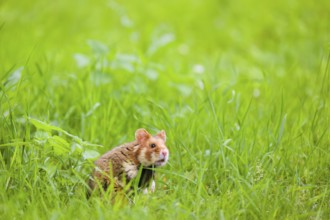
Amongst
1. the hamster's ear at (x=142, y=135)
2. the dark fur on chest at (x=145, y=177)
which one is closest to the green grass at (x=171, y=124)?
the dark fur on chest at (x=145, y=177)

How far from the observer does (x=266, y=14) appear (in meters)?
9.50

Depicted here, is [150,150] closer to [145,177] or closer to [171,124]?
[145,177]

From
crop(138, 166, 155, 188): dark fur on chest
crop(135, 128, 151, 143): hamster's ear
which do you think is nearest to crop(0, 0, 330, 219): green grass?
crop(138, 166, 155, 188): dark fur on chest

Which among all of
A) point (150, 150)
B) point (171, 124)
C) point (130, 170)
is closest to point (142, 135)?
point (150, 150)

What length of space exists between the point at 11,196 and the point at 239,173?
5.42 feet

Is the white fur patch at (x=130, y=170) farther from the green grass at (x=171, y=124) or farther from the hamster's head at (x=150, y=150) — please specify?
the green grass at (x=171, y=124)

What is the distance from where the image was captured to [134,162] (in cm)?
381

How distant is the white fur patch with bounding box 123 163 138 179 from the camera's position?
3770mm

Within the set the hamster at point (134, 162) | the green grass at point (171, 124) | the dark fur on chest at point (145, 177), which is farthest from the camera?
the dark fur on chest at point (145, 177)

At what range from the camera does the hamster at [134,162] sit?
3730mm

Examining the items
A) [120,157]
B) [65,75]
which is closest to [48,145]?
[120,157]

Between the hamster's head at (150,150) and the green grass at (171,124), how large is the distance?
13 centimetres

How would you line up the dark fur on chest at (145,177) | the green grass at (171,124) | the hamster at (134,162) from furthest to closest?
the dark fur on chest at (145,177) < the hamster at (134,162) < the green grass at (171,124)

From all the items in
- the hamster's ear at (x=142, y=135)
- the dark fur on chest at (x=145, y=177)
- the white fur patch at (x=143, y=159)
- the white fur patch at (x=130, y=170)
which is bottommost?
the dark fur on chest at (x=145, y=177)
